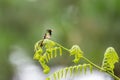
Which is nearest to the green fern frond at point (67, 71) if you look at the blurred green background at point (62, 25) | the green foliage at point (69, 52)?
the green foliage at point (69, 52)

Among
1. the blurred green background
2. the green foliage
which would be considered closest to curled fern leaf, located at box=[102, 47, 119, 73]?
the green foliage

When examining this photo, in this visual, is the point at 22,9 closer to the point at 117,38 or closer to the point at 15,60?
the point at 15,60

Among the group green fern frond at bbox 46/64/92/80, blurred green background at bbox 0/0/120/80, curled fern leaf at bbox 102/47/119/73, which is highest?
blurred green background at bbox 0/0/120/80

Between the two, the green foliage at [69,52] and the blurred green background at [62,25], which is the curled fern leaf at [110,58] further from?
the blurred green background at [62,25]

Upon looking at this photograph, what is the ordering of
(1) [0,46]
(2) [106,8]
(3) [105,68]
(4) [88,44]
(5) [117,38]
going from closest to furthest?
(3) [105,68] < (2) [106,8] < (5) [117,38] < (4) [88,44] < (1) [0,46]

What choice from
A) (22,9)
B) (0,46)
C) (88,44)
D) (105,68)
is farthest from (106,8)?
(105,68)

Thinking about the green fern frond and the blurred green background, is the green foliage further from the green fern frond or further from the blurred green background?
the blurred green background

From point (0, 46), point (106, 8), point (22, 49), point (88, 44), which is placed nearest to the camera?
point (106, 8)

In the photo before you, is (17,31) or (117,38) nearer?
(117,38)
